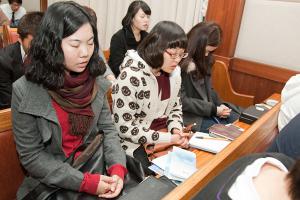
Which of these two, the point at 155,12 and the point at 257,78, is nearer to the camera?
the point at 257,78

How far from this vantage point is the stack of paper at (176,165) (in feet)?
4.49

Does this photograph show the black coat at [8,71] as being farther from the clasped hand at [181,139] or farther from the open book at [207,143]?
the open book at [207,143]

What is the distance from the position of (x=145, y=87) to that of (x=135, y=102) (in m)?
0.10

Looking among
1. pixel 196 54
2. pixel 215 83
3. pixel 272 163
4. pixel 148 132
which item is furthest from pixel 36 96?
pixel 215 83

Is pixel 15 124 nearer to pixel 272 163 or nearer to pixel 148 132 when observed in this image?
pixel 148 132

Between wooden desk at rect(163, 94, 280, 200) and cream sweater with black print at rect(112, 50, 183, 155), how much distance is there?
1.06 ft

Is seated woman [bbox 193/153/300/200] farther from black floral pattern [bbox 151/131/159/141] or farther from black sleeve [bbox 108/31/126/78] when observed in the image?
black sleeve [bbox 108/31/126/78]

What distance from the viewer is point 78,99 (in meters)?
1.31

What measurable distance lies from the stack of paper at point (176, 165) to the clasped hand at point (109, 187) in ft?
0.72

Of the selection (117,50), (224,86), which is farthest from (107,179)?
(224,86)

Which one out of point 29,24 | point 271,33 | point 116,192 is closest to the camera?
point 116,192

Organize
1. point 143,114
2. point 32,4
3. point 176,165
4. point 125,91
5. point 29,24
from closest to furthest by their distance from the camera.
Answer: point 176,165 → point 125,91 → point 143,114 → point 29,24 → point 32,4

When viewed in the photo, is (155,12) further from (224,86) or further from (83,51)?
(83,51)

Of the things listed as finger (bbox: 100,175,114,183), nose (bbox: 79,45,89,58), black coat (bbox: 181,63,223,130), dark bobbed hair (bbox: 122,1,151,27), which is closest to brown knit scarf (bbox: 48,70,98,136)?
nose (bbox: 79,45,89,58)
